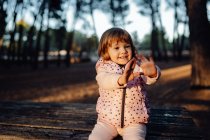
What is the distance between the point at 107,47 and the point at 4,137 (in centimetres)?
135

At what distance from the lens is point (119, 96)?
2.95m

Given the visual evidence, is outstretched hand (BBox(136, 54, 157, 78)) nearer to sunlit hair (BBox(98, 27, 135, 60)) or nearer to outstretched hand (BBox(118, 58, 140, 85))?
outstretched hand (BBox(118, 58, 140, 85))

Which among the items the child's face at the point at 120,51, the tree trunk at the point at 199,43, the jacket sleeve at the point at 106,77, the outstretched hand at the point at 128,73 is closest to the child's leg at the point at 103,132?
the jacket sleeve at the point at 106,77

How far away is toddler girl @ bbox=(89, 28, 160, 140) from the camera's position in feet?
9.39

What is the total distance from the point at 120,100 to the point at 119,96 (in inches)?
1.6

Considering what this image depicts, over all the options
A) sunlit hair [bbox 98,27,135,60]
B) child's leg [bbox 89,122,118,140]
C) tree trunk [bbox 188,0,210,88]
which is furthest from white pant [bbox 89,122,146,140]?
tree trunk [bbox 188,0,210,88]

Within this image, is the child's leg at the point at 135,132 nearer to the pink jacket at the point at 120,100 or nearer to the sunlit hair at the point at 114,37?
the pink jacket at the point at 120,100

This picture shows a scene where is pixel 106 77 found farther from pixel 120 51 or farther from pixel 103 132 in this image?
pixel 103 132

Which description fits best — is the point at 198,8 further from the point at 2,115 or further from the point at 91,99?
the point at 2,115

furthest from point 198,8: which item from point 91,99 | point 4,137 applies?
point 4,137

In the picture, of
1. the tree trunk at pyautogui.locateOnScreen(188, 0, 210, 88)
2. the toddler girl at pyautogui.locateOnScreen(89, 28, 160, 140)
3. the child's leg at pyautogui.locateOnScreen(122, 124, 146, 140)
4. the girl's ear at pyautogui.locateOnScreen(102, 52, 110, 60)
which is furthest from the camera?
the tree trunk at pyautogui.locateOnScreen(188, 0, 210, 88)

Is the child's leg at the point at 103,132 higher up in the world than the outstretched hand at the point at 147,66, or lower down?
lower down

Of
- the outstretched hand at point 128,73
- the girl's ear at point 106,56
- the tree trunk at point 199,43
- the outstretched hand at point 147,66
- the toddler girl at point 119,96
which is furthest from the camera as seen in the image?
the tree trunk at point 199,43

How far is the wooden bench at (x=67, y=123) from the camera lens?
2934mm
